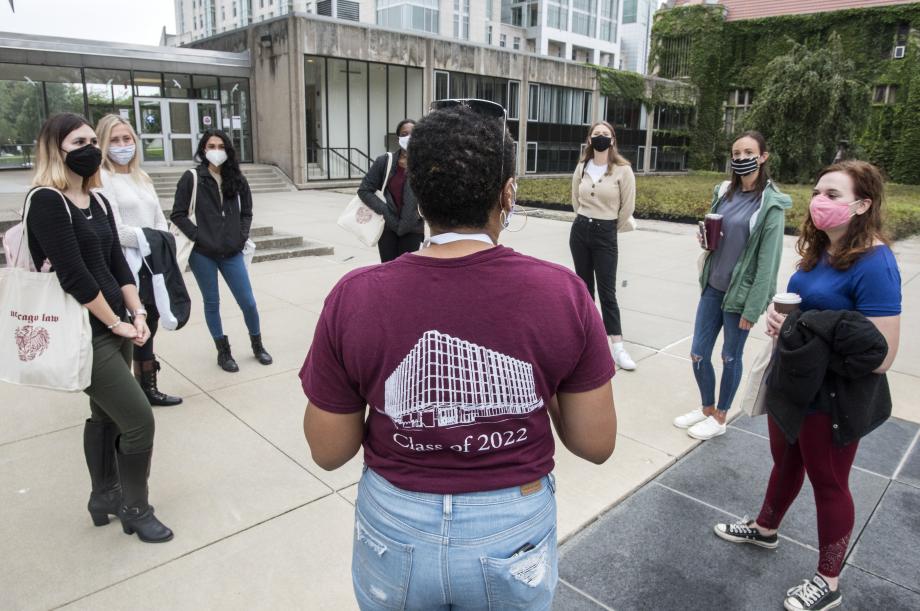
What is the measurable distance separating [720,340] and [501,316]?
17.7 feet

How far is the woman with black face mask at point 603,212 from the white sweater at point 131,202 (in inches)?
123

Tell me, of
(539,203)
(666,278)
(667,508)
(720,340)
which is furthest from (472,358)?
(539,203)

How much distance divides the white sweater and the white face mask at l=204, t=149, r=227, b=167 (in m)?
0.66

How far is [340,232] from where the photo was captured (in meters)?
12.2

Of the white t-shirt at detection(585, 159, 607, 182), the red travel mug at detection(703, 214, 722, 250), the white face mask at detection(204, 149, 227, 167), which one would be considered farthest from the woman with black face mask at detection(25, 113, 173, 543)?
the white t-shirt at detection(585, 159, 607, 182)

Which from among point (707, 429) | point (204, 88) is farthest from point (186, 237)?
point (204, 88)

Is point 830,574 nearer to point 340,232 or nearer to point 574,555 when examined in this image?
point 574,555

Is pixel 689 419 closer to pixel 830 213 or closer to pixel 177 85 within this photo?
pixel 830 213

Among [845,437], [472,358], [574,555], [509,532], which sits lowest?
[574,555]

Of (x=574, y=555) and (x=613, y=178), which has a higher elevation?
(x=613, y=178)

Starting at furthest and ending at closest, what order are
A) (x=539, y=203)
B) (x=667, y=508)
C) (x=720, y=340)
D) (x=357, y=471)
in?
(x=539, y=203), (x=720, y=340), (x=357, y=471), (x=667, y=508)

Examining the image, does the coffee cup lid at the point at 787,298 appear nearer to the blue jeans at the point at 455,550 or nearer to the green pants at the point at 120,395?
the blue jeans at the point at 455,550

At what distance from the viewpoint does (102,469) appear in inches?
116

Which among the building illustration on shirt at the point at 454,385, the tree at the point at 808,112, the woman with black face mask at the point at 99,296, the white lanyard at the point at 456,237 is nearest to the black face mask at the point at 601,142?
the woman with black face mask at the point at 99,296
